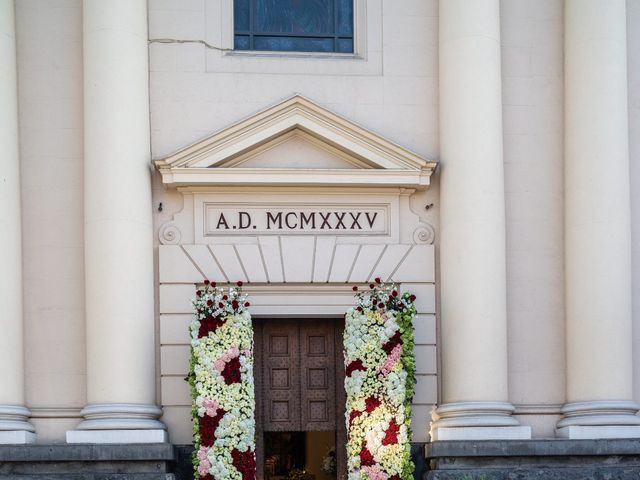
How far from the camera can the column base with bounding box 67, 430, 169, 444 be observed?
18.8 meters

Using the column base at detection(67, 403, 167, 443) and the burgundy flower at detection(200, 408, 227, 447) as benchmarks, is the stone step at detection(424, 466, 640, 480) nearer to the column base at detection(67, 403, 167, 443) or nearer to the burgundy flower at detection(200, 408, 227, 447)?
the burgundy flower at detection(200, 408, 227, 447)

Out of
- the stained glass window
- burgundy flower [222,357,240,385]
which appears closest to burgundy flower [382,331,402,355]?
burgundy flower [222,357,240,385]

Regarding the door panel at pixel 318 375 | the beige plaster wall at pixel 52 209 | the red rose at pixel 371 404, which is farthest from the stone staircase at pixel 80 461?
the red rose at pixel 371 404

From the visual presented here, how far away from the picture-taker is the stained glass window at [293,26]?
2056 cm

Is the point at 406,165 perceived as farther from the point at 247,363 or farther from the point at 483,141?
the point at 247,363

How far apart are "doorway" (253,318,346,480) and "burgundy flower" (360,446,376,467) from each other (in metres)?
1.27

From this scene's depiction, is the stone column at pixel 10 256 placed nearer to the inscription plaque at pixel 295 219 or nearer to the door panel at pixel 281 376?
the inscription plaque at pixel 295 219

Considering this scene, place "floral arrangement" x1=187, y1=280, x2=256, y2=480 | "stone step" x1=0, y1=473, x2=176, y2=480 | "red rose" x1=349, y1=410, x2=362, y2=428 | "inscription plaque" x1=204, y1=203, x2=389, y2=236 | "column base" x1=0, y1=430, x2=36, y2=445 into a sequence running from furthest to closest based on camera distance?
"inscription plaque" x1=204, y1=203, x2=389, y2=236, "red rose" x1=349, y1=410, x2=362, y2=428, "column base" x1=0, y1=430, x2=36, y2=445, "floral arrangement" x1=187, y1=280, x2=256, y2=480, "stone step" x1=0, y1=473, x2=176, y2=480

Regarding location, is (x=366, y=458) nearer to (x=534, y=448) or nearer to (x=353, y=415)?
(x=353, y=415)

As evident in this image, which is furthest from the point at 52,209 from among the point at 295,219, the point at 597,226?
the point at 597,226

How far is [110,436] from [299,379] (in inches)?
111

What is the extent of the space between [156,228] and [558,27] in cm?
631

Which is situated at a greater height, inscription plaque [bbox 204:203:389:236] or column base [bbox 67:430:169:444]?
inscription plaque [bbox 204:203:389:236]

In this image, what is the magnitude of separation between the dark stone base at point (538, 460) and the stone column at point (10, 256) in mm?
5498
